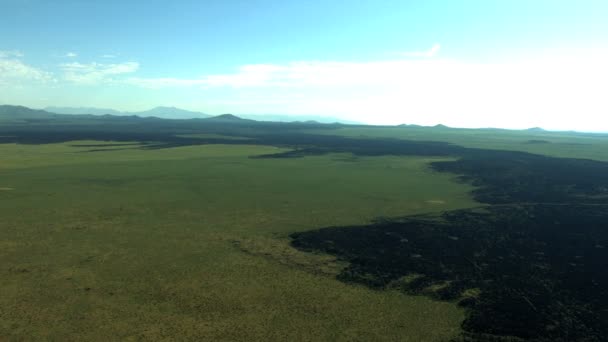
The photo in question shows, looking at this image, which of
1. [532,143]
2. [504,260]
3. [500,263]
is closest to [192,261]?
[500,263]

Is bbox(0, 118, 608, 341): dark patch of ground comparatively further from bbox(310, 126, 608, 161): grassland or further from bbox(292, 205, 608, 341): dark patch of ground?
bbox(310, 126, 608, 161): grassland

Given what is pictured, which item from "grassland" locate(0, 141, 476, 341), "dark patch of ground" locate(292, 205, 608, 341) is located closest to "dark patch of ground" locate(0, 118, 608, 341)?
"dark patch of ground" locate(292, 205, 608, 341)

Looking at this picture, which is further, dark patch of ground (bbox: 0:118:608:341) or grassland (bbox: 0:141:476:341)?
dark patch of ground (bbox: 0:118:608:341)

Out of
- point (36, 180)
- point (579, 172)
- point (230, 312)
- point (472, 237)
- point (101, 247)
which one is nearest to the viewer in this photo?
point (230, 312)

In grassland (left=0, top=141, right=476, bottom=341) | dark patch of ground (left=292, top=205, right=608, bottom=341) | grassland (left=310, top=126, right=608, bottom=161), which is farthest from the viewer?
grassland (left=310, top=126, right=608, bottom=161)

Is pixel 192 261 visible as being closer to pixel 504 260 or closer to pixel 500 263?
pixel 500 263

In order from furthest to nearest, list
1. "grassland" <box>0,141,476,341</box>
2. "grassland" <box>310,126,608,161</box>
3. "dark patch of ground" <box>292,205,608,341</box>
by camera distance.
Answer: "grassland" <box>310,126,608,161</box>, "dark patch of ground" <box>292,205,608,341</box>, "grassland" <box>0,141,476,341</box>

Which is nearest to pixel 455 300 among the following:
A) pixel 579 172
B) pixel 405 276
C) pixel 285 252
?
pixel 405 276

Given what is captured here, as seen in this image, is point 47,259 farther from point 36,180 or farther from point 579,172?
point 579,172
